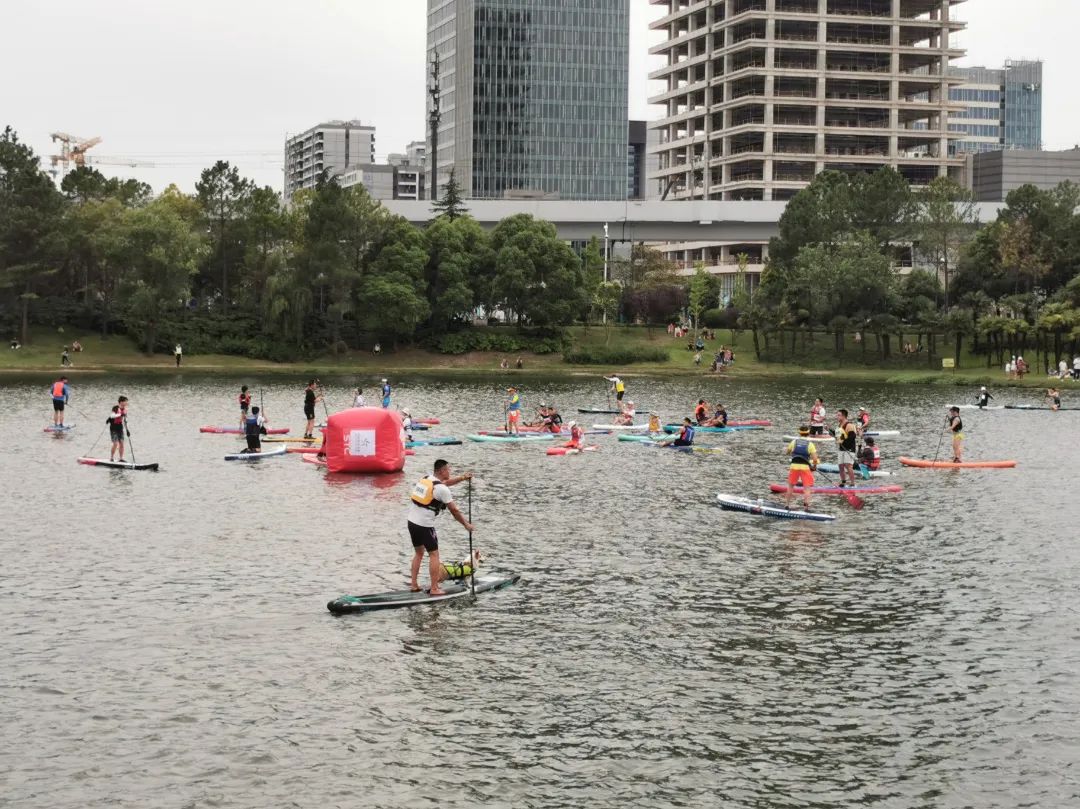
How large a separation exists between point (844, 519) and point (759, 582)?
11442mm

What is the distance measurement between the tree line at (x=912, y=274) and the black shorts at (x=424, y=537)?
338 feet

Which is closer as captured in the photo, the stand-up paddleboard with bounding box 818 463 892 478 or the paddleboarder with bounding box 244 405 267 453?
the stand-up paddleboard with bounding box 818 463 892 478

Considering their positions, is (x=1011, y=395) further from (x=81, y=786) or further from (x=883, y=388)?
Answer: (x=81, y=786)

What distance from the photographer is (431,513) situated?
28.9m

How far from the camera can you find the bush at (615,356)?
440ft

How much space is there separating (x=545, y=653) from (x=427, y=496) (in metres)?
4.94

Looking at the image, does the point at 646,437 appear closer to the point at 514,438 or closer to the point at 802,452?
the point at 514,438

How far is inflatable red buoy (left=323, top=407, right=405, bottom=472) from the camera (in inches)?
2025

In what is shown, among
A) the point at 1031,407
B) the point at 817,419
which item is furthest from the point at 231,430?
the point at 1031,407

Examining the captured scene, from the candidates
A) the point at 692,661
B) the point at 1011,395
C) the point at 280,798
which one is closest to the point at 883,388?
the point at 1011,395

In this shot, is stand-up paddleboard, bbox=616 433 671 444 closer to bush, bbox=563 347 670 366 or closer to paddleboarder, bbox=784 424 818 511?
paddleboarder, bbox=784 424 818 511

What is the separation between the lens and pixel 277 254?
456 feet

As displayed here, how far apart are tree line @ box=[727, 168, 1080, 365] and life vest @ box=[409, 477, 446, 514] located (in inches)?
4067

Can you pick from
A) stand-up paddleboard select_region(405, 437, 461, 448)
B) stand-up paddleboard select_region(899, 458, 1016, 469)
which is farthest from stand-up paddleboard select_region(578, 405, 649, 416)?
stand-up paddleboard select_region(899, 458, 1016, 469)
